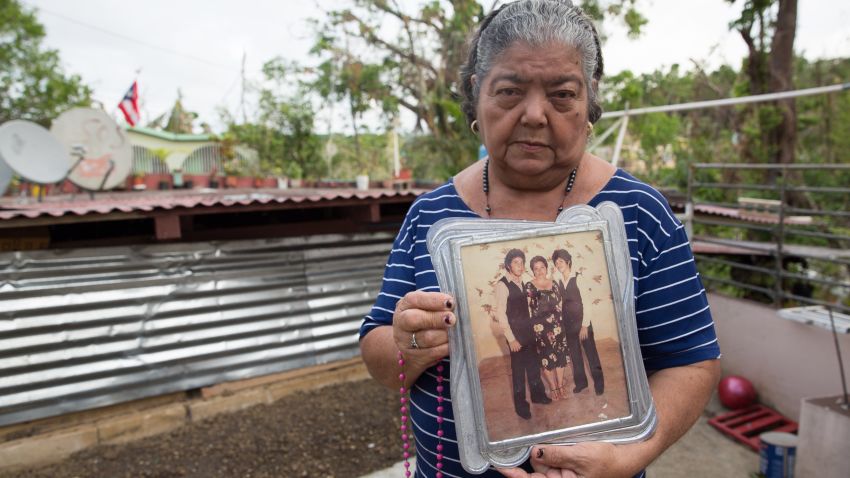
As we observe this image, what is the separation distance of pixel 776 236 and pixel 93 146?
8.63 m

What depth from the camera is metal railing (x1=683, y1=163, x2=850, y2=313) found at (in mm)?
5344

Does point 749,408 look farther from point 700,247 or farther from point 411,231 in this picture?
point 411,231

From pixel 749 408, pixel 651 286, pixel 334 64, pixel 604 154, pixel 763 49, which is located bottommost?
pixel 749 408

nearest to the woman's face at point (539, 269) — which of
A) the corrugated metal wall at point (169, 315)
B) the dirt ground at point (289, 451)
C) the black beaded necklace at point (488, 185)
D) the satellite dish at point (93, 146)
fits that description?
the black beaded necklace at point (488, 185)

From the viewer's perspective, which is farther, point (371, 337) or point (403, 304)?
point (371, 337)

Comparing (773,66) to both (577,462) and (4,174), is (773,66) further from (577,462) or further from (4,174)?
(4,174)

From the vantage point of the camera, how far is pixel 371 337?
1.44m

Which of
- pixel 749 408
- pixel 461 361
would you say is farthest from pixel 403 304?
pixel 749 408

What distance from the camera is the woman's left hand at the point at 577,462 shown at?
1038 mm

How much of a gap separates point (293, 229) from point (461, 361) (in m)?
5.38

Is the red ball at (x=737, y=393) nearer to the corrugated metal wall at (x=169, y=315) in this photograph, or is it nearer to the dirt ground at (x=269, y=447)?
the dirt ground at (x=269, y=447)

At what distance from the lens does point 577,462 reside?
1.04m

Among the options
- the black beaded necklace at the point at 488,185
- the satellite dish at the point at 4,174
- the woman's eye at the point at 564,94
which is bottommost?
the black beaded necklace at the point at 488,185

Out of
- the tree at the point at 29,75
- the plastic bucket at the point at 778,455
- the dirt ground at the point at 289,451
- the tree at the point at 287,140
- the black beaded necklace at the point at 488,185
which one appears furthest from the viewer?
the tree at the point at 29,75
